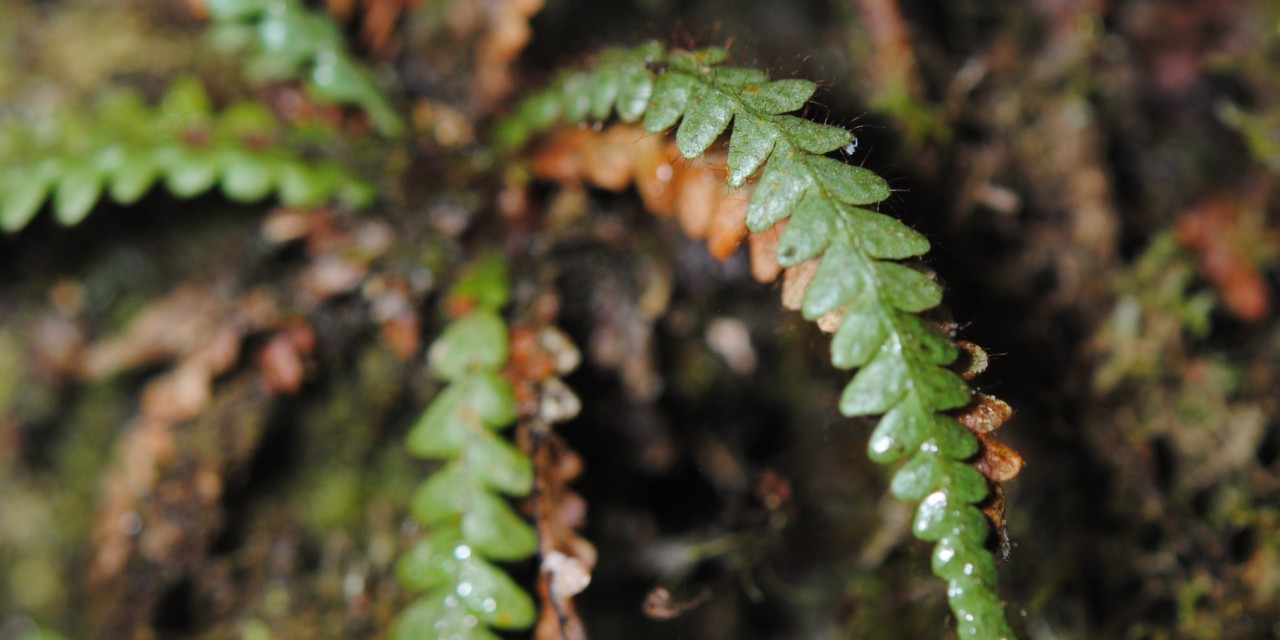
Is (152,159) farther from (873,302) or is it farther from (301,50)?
(873,302)

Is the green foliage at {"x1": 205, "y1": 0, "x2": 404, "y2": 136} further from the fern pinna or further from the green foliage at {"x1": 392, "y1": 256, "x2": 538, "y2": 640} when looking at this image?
the fern pinna

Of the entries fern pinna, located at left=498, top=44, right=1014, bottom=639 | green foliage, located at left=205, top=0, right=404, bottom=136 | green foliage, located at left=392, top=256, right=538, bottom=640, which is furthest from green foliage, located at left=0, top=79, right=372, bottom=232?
fern pinna, located at left=498, top=44, right=1014, bottom=639

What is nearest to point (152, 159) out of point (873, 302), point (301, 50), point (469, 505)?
point (301, 50)

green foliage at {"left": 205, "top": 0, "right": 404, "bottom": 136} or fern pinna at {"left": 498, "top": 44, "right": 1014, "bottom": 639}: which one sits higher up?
green foliage at {"left": 205, "top": 0, "right": 404, "bottom": 136}

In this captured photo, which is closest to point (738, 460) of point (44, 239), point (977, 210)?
point (977, 210)

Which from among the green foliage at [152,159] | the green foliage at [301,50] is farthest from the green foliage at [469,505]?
the green foliage at [301,50]

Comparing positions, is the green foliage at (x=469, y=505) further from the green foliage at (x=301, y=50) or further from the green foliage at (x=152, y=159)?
the green foliage at (x=301, y=50)
